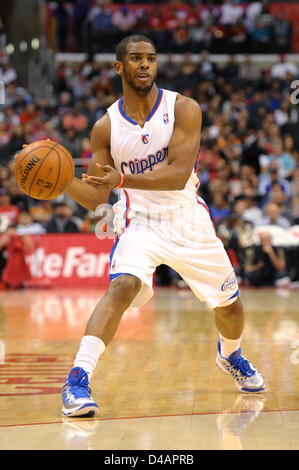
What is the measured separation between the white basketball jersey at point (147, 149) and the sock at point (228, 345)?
1032 mm

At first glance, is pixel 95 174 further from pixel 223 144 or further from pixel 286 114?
pixel 286 114

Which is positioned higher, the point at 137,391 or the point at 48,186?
the point at 48,186

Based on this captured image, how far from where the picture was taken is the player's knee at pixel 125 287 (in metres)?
4.67

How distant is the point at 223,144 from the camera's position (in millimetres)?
17438

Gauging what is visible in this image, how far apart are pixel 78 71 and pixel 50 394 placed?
16959 millimetres

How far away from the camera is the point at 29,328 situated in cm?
869

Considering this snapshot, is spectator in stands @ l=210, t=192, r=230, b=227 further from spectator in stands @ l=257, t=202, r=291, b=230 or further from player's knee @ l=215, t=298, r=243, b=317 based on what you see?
player's knee @ l=215, t=298, r=243, b=317

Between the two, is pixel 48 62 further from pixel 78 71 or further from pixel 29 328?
pixel 29 328

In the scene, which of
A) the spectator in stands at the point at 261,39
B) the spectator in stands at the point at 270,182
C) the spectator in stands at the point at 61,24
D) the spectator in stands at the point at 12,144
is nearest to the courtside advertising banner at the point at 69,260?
the spectator in stands at the point at 270,182

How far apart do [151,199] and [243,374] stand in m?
1.40

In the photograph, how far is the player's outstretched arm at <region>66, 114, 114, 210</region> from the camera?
4794 mm

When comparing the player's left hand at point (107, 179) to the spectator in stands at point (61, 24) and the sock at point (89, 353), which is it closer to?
the sock at point (89, 353)

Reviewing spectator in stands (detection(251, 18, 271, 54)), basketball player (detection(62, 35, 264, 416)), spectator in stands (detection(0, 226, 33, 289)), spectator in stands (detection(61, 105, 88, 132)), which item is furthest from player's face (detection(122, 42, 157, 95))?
spectator in stands (detection(251, 18, 271, 54))
